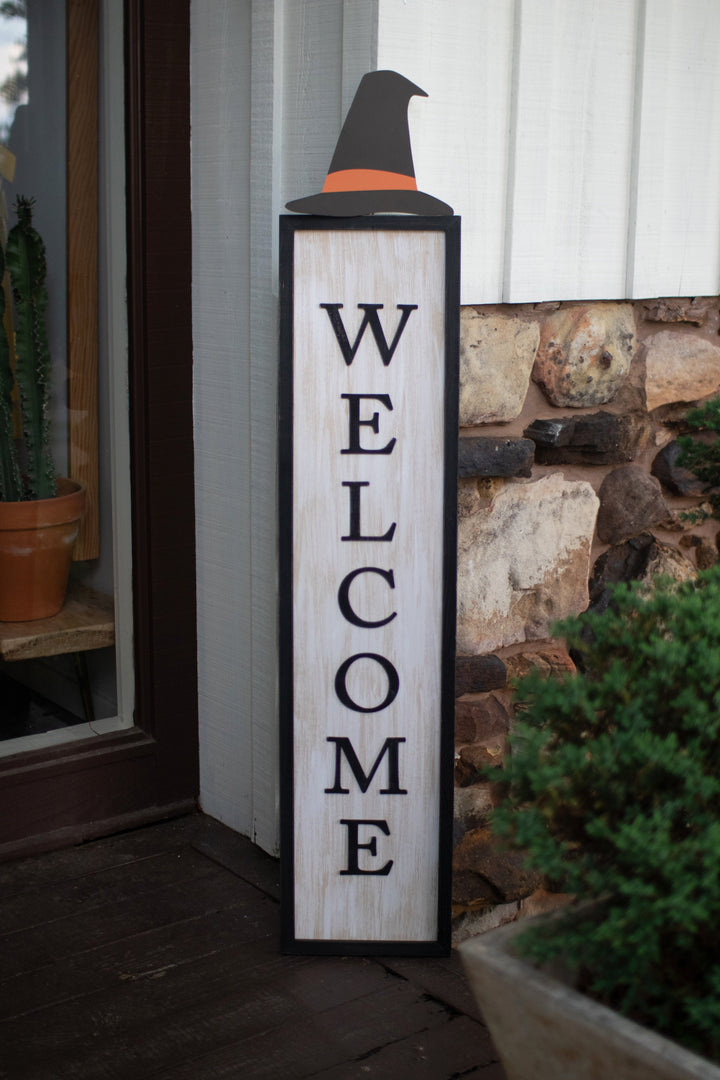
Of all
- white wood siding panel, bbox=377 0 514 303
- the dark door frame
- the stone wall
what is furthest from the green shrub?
the dark door frame

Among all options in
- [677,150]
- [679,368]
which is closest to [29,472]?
[679,368]

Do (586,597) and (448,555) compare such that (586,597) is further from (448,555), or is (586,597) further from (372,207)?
(372,207)

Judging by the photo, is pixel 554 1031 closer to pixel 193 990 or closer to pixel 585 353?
pixel 193 990

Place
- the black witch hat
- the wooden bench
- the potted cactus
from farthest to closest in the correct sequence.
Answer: the wooden bench → the potted cactus → the black witch hat

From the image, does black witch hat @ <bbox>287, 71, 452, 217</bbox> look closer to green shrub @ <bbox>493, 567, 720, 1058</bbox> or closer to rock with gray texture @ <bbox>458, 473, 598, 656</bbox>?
rock with gray texture @ <bbox>458, 473, 598, 656</bbox>

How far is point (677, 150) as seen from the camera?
2.65 m

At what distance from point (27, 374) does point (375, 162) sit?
3.56ft

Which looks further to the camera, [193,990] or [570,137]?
[570,137]

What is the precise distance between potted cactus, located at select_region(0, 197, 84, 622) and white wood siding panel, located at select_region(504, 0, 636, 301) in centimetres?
116

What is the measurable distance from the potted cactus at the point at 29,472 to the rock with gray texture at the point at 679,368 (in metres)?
1.45

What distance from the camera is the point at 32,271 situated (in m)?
2.77

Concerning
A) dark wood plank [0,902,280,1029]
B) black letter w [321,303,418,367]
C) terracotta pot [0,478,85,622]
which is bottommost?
dark wood plank [0,902,280,1029]

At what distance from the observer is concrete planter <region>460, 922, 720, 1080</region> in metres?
1.25

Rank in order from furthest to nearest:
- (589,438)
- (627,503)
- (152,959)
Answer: (627,503)
(589,438)
(152,959)
